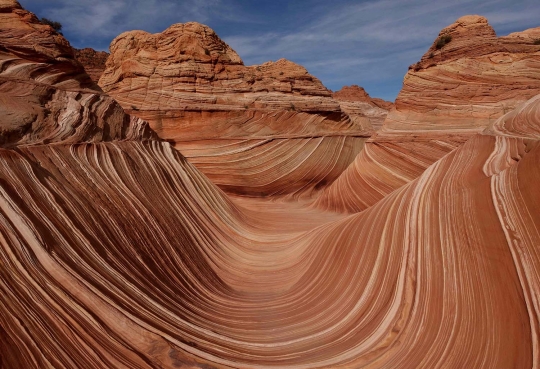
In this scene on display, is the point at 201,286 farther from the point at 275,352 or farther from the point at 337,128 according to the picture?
the point at 337,128

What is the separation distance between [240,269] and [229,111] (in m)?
7.23

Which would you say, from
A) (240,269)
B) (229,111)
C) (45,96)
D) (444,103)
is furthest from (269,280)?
(229,111)

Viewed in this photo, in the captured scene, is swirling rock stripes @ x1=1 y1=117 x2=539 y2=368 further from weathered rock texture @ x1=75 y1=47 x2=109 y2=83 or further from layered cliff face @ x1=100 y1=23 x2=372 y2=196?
weathered rock texture @ x1=75 y1=47 x2=109 y2=83

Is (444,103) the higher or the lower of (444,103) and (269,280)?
the higher

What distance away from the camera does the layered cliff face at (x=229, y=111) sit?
10.8 m

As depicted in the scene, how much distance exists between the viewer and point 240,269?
16.2ft

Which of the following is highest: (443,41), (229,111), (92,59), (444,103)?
(92,59)

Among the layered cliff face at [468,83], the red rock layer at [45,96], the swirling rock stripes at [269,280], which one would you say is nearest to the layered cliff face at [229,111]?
the layered cliff face at [468,83]

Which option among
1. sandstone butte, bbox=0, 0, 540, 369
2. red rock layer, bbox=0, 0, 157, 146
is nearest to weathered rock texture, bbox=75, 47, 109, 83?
red rock layer, bbox=0, 0, 157, 146

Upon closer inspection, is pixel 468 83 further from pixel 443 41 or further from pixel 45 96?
pixel 45 96

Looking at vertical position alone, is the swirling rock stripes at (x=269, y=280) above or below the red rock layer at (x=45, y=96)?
below

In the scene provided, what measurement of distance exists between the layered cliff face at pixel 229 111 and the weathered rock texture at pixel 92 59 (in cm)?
1082

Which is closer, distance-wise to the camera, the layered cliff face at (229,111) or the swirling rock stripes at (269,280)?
the swirling rock stripes at (269,280)

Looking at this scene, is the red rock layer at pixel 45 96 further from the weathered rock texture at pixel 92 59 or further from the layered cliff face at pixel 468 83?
the weathered rock texture at pixel 92 59
